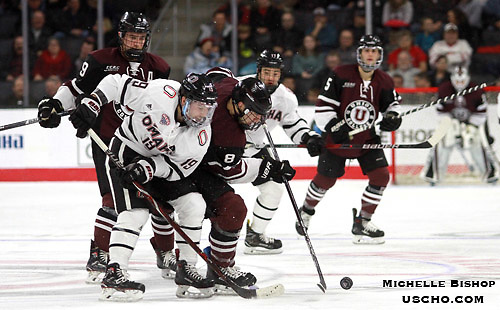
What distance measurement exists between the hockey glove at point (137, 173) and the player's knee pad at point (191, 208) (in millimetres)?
206

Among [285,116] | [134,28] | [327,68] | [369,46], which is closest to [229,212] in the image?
[134,28]

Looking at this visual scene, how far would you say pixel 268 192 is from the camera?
189 inches

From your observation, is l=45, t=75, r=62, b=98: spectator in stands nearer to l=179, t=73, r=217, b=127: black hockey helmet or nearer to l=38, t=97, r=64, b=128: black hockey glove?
l=38, t=97, r=64, b=128: black hockey glove

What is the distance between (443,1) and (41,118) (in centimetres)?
620

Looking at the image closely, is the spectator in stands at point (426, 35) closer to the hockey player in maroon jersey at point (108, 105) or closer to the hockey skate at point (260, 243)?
the hockey skate at point (260, 243)

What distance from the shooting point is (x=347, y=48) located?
8758mm

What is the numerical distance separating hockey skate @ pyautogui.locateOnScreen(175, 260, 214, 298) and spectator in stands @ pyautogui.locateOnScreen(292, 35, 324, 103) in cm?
526

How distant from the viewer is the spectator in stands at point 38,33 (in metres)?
8.80

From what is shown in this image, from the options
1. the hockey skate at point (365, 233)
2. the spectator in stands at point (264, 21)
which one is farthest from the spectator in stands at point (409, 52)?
the hockey skate at point (365, 233)

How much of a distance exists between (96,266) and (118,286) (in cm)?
56

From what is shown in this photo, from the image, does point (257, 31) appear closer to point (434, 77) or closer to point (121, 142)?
point (434, 77)

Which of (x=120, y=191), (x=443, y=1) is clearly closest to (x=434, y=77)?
(x=443, y=1)

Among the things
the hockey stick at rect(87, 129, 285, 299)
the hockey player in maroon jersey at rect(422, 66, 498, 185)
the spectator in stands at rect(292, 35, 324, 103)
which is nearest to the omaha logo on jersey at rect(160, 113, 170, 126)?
the hockey stick at rect(87, 129, 285, 299)

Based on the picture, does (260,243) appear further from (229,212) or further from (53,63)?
(53,63)
